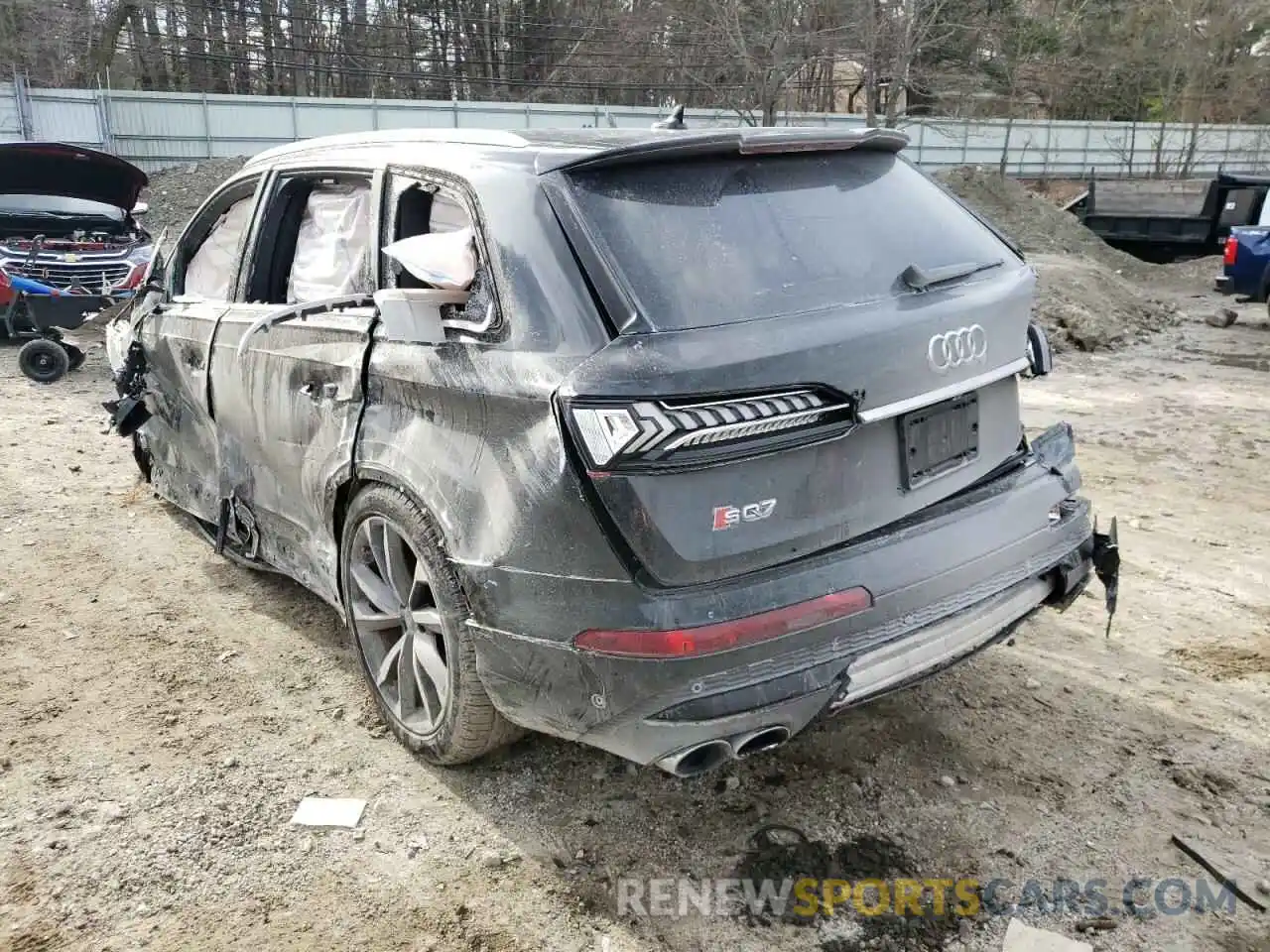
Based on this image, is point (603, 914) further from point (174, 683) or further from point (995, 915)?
point (174, 683)

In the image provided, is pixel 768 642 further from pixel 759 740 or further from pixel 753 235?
pixel 753 235

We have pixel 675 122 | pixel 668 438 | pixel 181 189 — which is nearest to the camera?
pixel 668 438

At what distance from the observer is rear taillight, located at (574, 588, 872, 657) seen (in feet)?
A: 7.60

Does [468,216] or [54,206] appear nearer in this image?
[468,216]

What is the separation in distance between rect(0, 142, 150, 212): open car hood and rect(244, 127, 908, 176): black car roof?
27.9ft

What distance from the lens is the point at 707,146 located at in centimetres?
266

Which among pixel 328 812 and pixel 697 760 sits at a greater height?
pixel 697 760

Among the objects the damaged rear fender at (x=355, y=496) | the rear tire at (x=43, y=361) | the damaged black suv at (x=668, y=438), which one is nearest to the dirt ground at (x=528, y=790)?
the damaged black suv at (x=668, y=438)

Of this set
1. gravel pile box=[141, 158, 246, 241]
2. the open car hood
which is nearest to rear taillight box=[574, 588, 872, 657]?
the open car hood

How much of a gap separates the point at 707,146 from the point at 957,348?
2.82 feet

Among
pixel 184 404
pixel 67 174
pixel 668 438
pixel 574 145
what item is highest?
pixel 574 145

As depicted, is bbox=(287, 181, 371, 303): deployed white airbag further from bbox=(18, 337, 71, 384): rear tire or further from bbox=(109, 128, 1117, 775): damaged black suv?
bbox=(18, 337, 71, 384): rear tire

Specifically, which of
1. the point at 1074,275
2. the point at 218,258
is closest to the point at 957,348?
the point at 218,258

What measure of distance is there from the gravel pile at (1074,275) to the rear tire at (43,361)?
8.48 metres
